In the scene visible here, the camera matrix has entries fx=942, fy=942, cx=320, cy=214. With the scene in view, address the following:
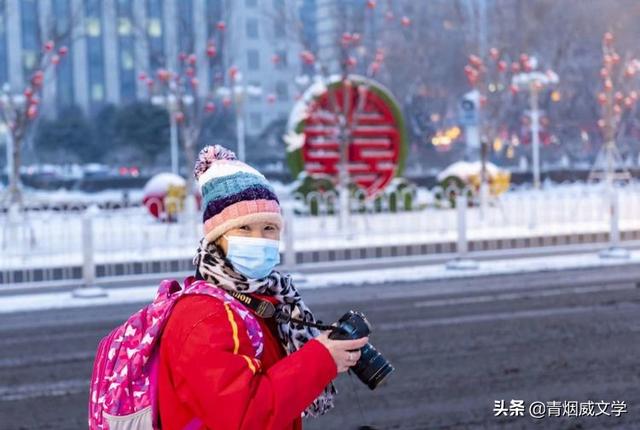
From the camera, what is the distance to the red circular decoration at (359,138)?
22531 millimetres

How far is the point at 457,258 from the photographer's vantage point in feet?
48.1

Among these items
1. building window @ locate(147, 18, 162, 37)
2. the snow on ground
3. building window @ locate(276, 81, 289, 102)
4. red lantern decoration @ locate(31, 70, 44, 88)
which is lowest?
the snow on ground

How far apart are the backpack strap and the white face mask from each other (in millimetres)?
91

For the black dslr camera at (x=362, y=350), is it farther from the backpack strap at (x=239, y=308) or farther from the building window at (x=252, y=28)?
the building window at (x=252, y=28)

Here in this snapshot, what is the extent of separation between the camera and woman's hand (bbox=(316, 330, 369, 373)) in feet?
7.90

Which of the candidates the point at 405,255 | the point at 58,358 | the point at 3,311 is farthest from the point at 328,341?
the point at 405,255

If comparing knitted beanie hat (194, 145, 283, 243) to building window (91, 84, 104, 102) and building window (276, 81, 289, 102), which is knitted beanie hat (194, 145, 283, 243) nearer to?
building window (276, 81, 289, 102)

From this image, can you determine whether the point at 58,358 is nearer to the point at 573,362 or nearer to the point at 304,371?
the point at 573,362

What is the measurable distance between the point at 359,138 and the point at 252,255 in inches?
825

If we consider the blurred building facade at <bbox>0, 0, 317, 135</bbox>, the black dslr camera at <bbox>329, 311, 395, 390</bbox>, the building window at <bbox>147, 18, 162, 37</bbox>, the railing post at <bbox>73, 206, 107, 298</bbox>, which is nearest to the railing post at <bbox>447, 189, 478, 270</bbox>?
the railing post at <bbox>73, 206, 107, 298</bbox>

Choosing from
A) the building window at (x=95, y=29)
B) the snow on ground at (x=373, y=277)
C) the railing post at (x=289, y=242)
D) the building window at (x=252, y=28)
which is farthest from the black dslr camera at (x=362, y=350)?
the building window at (x=252, y=28)

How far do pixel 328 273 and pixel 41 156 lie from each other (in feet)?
146

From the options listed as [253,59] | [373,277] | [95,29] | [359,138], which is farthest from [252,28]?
[373,277]

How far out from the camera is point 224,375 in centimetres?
230
